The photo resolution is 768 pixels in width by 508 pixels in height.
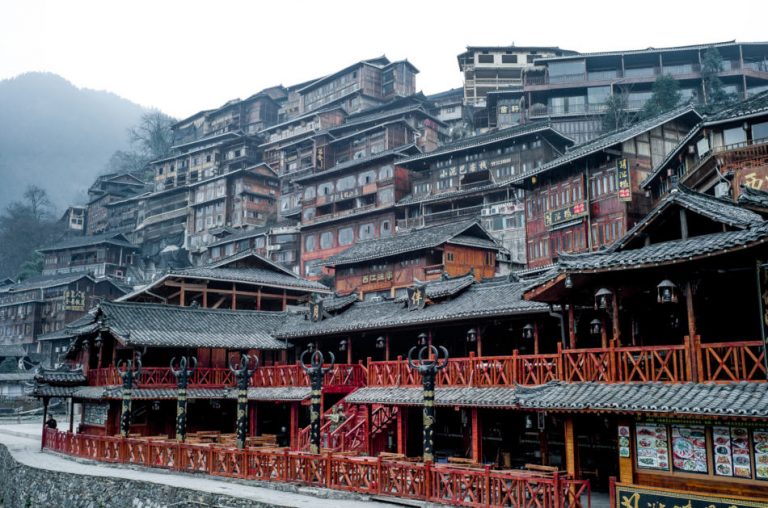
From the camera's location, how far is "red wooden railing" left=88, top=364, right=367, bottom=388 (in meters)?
33.5

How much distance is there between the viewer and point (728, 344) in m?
16.2

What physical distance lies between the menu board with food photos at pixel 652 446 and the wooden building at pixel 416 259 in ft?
104

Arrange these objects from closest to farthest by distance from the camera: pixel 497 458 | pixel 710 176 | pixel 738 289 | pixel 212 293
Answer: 1. pixel 738 289
2. pixel 497 458
3. pixel 710 176
4. pixel 212 293

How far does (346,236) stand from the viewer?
69.9m

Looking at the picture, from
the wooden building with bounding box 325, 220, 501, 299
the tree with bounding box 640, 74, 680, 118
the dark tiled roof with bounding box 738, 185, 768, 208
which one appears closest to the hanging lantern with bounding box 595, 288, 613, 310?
the dark tiled roof with bounding box 738, 185, 768, 208

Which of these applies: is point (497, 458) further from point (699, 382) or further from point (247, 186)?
point (247, 186)

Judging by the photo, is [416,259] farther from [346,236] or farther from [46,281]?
[46,281]

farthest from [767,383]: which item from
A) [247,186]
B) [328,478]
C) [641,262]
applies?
[247,186]

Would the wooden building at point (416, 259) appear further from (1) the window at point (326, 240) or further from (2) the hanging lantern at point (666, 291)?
(2) the hanging lantern at point (666, 291)

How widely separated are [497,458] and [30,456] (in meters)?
23.9

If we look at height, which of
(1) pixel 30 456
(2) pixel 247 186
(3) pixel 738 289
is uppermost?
(2) pixel 247 186

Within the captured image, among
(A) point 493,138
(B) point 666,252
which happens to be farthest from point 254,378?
(A) point 493,138

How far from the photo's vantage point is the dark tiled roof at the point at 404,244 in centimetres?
5097

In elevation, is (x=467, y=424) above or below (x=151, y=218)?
below
